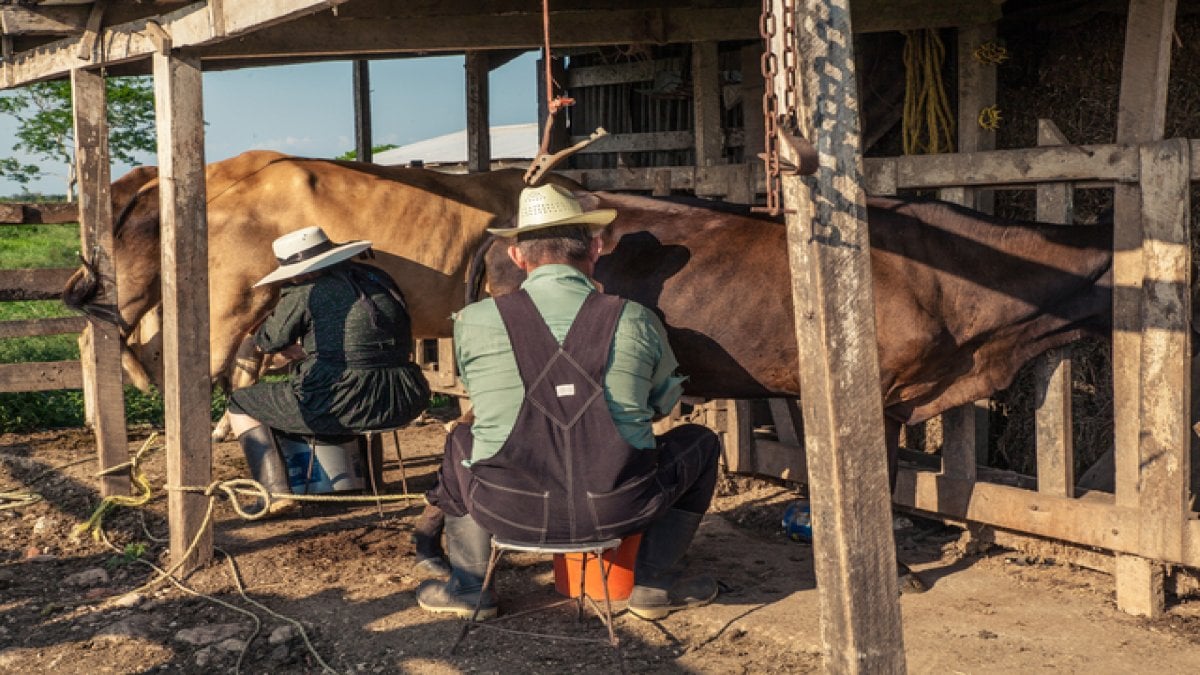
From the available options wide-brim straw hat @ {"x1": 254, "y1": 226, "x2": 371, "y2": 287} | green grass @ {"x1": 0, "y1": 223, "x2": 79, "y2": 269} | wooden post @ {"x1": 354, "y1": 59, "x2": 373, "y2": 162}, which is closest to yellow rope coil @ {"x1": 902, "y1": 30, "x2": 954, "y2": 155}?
wide-brim straw hat @ {"x1": 254, "y1": 226, "x2": 371, "y2": 287}

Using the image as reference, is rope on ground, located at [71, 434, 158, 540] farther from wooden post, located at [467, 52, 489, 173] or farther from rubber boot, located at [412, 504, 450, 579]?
wooden post, located at [467, 52, 489, 173]

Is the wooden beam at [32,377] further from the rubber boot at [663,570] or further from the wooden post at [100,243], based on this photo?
the rubber boot at [663,570]

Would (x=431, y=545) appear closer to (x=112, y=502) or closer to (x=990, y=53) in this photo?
(x=112, y=502)

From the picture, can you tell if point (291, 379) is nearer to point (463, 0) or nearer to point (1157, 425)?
point (463, 0)

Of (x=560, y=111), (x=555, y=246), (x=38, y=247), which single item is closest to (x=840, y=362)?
(x=555, y=246)

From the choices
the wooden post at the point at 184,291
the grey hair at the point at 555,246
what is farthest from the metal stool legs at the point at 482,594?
the wooden post at the point at 184,291

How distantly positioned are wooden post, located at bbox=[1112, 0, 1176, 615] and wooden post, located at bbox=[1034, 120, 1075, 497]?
316 mm

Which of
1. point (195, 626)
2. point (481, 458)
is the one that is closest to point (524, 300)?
point (481, 458)

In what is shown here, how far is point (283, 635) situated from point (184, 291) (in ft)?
6.09

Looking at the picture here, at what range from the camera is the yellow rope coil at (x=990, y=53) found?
7031mm

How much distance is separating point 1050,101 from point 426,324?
424 centimetres

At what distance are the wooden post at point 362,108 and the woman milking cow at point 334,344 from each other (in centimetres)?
507

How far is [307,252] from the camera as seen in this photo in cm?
699

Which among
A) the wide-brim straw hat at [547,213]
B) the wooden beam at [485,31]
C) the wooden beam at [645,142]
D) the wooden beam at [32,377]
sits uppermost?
the wooden beam at [485,31]
